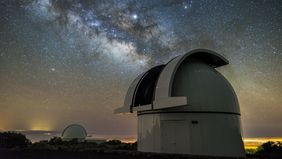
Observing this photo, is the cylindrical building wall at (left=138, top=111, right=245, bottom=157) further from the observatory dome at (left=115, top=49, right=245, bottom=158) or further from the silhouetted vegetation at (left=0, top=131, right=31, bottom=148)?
the silhouetted vegetation at (left=0, top=131, right=31, bottom=148)

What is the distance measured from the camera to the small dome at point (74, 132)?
31312 millimetres

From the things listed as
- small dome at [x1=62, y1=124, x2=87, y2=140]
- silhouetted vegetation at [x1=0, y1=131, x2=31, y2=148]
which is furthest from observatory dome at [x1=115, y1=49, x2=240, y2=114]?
small dome at [x1=62, y1=124, x2=87, y2=140]

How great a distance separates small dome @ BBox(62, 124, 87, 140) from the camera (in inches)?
1233

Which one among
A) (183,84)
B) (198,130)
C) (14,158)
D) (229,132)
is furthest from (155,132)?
(14,158)

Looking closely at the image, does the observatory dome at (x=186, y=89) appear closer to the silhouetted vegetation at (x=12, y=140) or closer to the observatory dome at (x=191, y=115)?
the observatory dome at (x=191, y=115)

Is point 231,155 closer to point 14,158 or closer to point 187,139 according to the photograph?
point 187,139

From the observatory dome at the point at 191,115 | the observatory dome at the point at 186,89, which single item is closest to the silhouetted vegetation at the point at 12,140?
the observatory dome at the point at 186,89

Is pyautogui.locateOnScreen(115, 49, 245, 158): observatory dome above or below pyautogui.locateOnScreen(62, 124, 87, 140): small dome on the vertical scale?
above

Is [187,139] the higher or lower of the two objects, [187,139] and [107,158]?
the higher

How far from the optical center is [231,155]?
11.6 m

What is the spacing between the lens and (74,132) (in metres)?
31.6

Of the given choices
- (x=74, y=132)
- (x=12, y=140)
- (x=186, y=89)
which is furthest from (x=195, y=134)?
(x=74, y=132)

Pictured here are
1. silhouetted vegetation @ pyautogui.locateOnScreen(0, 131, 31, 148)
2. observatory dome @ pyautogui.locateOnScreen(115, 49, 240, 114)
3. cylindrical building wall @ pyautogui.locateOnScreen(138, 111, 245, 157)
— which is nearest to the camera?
cylindrical building wall @ pyautogui.locateOnScreen(138, 111, 245, 157)

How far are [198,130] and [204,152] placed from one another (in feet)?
3.72
